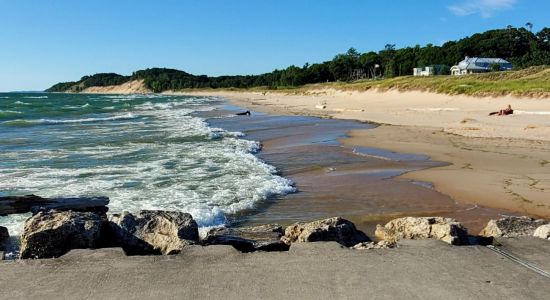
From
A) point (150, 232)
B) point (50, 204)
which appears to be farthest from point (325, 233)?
point (50, 204)

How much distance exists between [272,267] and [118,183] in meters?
8.01

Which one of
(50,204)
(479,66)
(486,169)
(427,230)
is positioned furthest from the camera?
(479,66)

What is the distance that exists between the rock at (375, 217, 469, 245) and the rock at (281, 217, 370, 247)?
53 cm

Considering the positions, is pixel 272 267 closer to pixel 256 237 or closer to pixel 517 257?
pixel 256 237

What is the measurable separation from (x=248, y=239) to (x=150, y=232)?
1106mm

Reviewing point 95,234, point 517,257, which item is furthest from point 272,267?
point 517,257

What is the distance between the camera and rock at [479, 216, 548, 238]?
577cm

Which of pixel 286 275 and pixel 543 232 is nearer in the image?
pixel 286 275

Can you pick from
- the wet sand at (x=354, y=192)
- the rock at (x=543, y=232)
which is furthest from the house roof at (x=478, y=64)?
the rock at (x=543, y=232)

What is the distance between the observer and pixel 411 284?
3.83 m

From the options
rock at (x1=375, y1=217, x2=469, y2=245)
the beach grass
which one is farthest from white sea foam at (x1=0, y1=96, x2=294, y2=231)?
the beach grass

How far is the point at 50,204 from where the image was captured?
6.85 m

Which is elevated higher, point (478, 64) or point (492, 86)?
point (478, 64)

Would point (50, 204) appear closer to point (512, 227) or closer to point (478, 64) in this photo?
point (512, 227)
